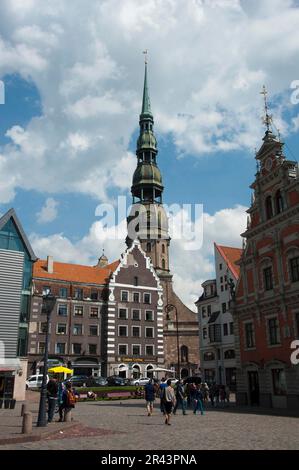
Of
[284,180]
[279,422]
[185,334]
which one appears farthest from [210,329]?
[279,422]

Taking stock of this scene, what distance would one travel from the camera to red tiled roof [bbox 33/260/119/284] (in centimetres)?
6288

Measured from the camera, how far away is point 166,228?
88.4 meters

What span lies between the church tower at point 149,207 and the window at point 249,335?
49.4 meters

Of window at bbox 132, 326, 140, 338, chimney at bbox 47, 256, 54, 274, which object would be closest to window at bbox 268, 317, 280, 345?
window at bbox 132, 326, 140, 338

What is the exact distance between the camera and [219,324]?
5300cm

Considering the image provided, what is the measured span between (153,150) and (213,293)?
139 feet

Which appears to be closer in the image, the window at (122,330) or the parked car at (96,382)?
the parked car at (96,382)

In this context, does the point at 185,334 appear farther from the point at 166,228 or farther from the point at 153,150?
the point at 153,150

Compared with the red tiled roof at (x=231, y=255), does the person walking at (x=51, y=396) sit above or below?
below

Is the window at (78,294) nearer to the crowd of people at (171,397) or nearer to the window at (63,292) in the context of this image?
the window at (63,292)

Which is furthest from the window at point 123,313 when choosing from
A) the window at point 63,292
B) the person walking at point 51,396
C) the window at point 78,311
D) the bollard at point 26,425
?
the bollard at point 26,425

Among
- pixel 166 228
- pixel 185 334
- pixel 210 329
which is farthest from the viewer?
pixel 166 228

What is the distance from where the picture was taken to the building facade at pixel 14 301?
40094mm
